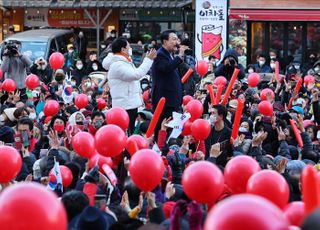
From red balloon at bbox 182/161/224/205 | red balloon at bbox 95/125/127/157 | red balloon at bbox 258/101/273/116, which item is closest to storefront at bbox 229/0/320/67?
red balloon at bbox 258/101/273/116

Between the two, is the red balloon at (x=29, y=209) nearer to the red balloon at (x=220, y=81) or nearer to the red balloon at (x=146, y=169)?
the red balloon at (x=146, y=169)

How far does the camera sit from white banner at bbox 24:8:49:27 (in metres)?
25.7

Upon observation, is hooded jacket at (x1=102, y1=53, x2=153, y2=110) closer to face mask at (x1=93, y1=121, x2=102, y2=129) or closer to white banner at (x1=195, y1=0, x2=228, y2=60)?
face mask at (x1=93, y1=121, x2=102, y2=129)

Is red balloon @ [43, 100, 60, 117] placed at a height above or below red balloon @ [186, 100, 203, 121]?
below

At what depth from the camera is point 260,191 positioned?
13.3 ft

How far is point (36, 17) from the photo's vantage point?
84.7 feet

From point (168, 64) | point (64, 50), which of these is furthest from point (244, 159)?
point (64, 50)

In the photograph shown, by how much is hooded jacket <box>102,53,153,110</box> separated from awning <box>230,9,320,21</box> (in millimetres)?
12339

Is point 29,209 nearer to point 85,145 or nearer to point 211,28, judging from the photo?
point 85,145

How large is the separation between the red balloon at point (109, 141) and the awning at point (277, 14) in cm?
1529

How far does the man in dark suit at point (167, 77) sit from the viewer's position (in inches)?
336

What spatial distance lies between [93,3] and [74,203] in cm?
1959

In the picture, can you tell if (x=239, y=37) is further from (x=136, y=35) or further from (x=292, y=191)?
(x=292, y=191)

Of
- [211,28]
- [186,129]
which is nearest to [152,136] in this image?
[186,129]
